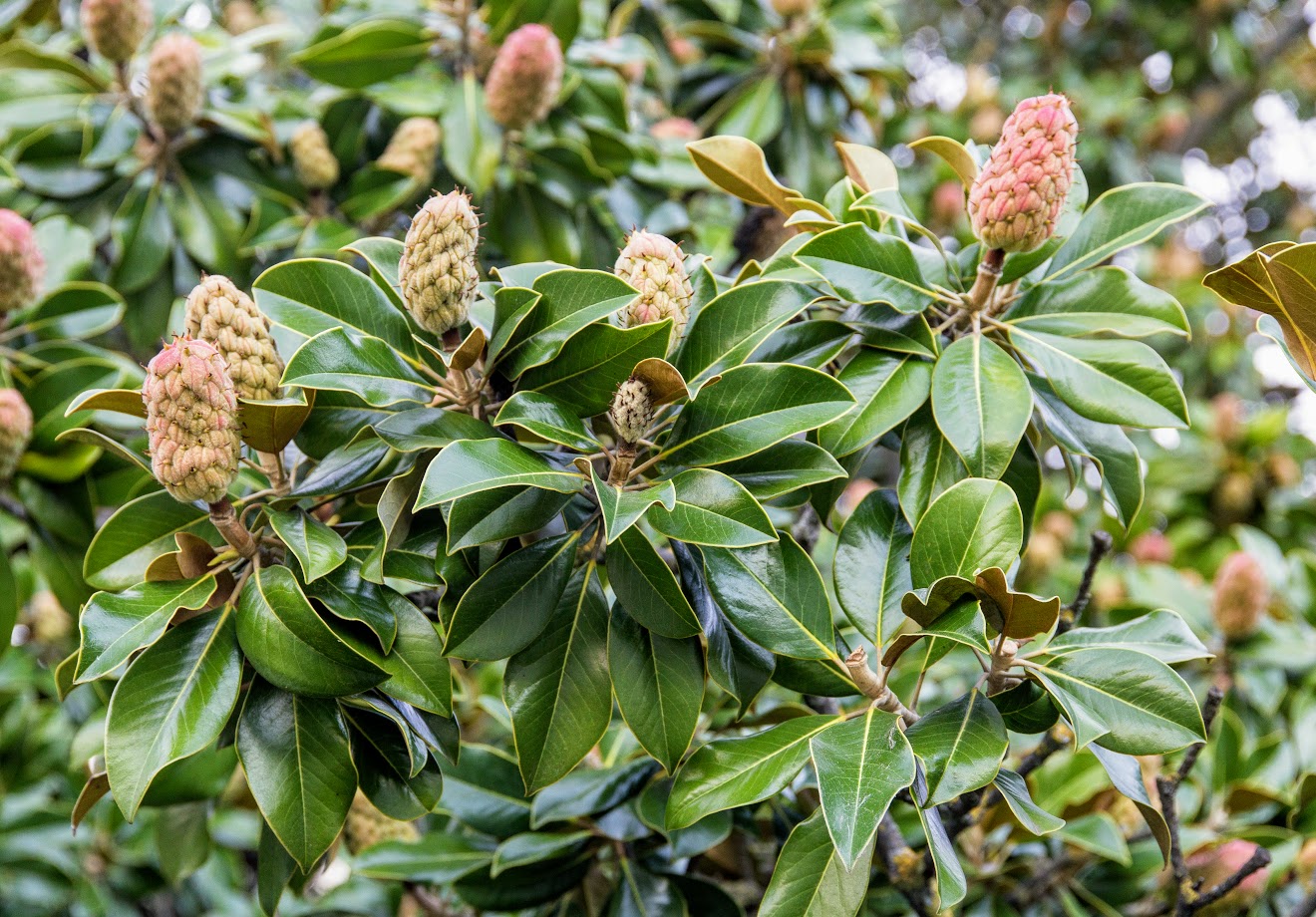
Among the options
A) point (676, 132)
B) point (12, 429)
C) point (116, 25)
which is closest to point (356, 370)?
point (12, 429)

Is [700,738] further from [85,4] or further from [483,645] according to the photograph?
[85,4]

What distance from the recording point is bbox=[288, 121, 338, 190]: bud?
2.33 meters

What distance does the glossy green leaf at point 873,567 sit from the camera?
4.09ft

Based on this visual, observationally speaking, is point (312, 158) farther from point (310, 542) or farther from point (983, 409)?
point (983, 409)

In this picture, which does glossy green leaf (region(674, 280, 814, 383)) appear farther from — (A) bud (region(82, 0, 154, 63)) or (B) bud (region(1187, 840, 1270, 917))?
(A) bud (region(82, 0, 154, 63))

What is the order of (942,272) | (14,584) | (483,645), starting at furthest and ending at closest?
(14,584) < (942,272) < (483,645)

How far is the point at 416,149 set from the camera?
7.67 ft

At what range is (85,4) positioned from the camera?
217 centimetres

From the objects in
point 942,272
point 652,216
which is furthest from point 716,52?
point 942,272

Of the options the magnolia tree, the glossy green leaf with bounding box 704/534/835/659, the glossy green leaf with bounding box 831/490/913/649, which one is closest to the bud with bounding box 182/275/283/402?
the magnolia tree

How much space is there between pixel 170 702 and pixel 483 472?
1.39 ft

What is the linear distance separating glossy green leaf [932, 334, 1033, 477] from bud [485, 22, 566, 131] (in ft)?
4.03

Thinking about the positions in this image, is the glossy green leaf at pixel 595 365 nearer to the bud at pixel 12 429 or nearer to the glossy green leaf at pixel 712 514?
the glossy green leaf at pixel 712 514

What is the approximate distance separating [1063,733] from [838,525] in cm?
39
